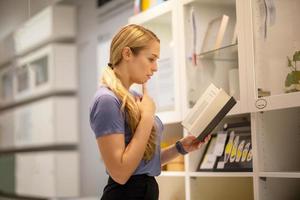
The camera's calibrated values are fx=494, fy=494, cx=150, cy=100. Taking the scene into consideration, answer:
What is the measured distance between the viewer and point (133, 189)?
171 centimetres

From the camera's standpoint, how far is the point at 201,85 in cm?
244

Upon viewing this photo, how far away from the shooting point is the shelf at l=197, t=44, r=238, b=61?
220 centimetres

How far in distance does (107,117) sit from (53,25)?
2460 mm

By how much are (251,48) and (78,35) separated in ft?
7.18

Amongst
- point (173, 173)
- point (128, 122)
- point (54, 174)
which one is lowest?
point (54, 174)

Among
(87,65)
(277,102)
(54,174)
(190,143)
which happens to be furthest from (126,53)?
(54,174)

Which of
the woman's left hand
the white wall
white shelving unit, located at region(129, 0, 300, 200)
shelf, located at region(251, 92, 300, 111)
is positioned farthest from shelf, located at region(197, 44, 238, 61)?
the white wall

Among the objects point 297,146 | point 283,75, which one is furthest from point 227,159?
point 283,75

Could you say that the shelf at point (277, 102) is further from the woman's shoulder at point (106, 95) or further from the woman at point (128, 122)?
the woman's shoulder at point (106, 95)

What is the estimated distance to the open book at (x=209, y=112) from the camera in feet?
6.07

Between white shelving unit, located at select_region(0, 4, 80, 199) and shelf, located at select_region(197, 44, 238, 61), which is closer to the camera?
shelf, located at select_region(197, 44, 238, 61)

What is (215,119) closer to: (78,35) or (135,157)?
(135,157)

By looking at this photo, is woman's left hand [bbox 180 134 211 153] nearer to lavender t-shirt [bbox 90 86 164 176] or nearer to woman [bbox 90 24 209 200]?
woman [bbox 90 24 209 200]

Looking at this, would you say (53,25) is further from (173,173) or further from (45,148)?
(173,173)
